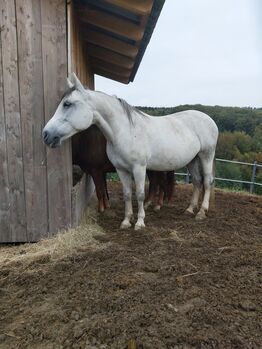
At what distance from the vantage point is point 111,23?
162 inches

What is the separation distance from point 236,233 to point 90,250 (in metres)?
1.79

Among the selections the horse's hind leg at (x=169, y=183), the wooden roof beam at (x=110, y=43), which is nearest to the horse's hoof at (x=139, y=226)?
the horse's hind leg at (x=169, y=183)

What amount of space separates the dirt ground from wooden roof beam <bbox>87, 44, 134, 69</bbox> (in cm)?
313

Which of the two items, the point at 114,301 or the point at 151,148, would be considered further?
the point at 151,148

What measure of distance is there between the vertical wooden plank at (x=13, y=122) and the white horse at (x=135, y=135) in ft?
1.44

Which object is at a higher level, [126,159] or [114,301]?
[126,159]

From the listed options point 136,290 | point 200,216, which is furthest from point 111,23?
point 136,290

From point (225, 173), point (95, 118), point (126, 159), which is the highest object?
point (95, 118)

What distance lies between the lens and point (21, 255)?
3287 mm

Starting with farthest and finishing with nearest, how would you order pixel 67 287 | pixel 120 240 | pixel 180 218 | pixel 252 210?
pixel 252 210 < pixel 180 218 < pixel 120 240 < pixel 67 287

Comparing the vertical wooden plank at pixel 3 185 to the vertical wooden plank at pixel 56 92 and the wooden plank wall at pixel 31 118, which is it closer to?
the wooden plank wall at pixel 31 118

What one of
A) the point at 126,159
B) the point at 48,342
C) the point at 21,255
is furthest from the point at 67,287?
the point at 126,159

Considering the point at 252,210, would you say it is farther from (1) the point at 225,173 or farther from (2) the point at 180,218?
(1) the point at 225,173

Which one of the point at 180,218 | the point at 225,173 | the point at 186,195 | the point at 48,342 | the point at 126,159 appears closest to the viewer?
the point at 48,342
